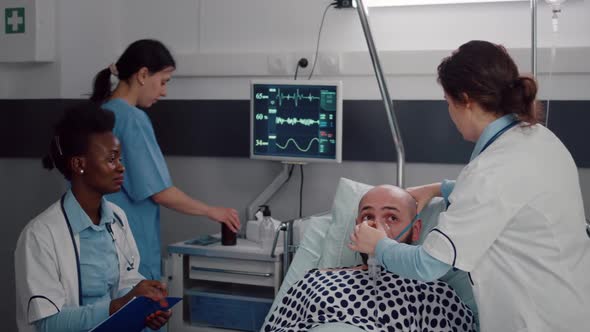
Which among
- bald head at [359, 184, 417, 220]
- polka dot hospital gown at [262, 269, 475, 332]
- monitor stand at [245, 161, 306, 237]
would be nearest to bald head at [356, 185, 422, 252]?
bald head at [359, 184, 417, 220]

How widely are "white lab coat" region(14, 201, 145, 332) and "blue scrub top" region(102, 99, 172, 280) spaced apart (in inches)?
28.2

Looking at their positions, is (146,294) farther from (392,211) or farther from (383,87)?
(383,87)

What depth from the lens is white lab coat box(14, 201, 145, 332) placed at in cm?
177

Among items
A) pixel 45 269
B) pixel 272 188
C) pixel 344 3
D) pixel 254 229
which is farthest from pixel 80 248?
pixel 344 3

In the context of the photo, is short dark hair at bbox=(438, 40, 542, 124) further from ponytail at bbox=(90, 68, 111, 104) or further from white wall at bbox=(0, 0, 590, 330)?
ponytail at bbox=(90, 68, 111, 104)

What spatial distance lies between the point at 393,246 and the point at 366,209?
511mm

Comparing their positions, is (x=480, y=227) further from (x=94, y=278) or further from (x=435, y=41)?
(x=435, y=41)

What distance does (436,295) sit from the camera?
2.06 metres

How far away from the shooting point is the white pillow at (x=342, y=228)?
2.44m

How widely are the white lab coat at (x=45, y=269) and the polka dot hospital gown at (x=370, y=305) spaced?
604mm

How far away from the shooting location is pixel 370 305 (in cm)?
201

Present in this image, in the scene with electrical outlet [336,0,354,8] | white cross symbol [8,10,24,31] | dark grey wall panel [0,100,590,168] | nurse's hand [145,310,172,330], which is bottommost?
nurse's hand [145,310,172,330]

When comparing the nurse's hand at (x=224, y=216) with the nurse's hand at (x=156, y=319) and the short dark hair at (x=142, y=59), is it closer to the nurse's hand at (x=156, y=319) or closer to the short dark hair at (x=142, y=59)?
the short dark hair at (x=142, y=59)

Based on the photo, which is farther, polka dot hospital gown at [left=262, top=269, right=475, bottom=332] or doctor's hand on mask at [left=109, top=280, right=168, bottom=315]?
polka dot hospital gown at [left=262, top=269, right=475, bottom=332]
